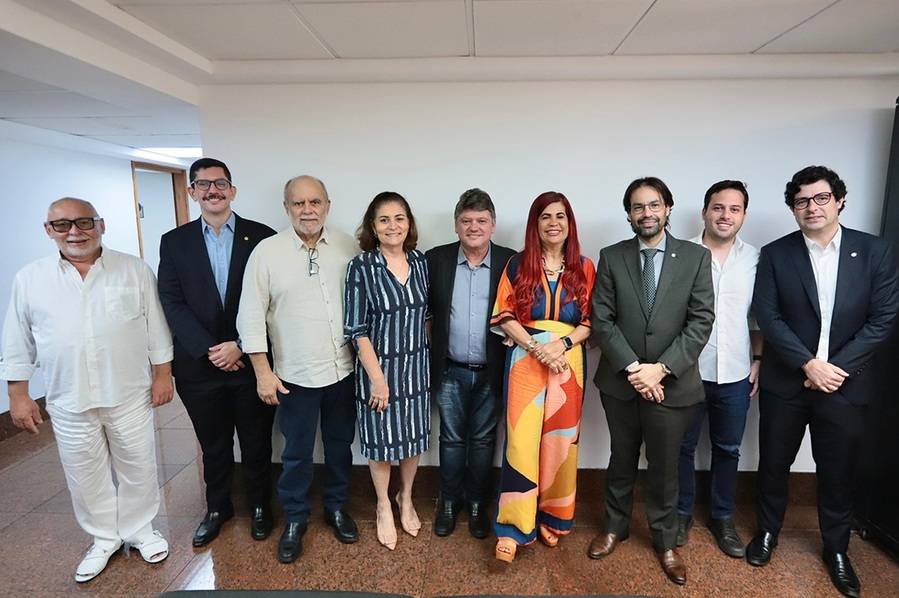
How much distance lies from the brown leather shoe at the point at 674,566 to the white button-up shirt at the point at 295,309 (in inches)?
71.1

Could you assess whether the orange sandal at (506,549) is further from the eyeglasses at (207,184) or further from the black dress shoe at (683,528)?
the eyeglasses at (207,184)

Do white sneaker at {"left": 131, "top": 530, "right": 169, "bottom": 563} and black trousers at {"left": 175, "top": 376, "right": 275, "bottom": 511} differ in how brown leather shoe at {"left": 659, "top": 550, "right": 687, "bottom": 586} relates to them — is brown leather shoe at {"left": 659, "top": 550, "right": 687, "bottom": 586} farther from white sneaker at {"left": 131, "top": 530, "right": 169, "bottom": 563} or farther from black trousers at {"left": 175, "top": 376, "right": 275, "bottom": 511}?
white sneaker at {"left": 131, "top": 530, "right": 169, "bottom": 563}

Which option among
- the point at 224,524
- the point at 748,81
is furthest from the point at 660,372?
the point at 224,524

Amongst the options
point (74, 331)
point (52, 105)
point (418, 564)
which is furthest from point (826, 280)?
point (52, 105)

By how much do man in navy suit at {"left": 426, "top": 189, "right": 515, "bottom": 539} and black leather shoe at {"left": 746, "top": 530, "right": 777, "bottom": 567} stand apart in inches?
51.2

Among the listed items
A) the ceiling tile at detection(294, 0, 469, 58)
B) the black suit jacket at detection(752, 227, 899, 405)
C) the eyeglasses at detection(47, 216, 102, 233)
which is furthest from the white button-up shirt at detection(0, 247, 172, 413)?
the black suit jacket at detection(752, 227, 899, 405)

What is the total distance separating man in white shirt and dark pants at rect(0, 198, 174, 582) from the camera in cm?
215

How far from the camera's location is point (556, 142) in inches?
106

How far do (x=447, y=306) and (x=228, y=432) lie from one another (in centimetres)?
139

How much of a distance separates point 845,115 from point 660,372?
74.2 inches

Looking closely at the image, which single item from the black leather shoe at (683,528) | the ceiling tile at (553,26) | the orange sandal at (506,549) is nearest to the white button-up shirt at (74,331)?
the orange sandal at (506,549)

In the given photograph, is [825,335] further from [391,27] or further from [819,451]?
[391,27]

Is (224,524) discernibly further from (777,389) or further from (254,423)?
(777,389)

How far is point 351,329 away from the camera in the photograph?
2260 millimetres
